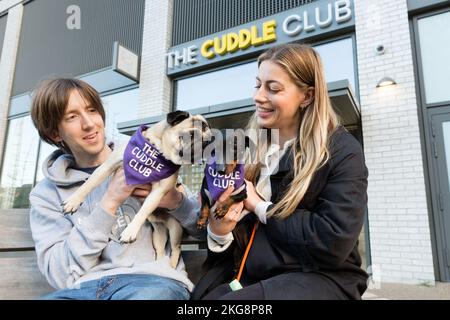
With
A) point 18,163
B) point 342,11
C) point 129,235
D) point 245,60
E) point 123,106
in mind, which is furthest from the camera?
point 18,163

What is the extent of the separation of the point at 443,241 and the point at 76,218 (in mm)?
5221

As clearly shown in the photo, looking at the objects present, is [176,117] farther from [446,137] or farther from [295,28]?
[295,28]

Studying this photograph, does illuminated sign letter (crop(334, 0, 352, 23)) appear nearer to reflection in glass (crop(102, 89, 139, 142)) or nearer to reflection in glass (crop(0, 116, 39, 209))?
reflection in glass (crop(102, 89, 139, 142))

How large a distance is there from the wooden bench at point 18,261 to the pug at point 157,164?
361 mm

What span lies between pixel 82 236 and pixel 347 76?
5.64 metres

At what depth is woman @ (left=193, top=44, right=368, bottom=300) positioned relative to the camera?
49.6 inches

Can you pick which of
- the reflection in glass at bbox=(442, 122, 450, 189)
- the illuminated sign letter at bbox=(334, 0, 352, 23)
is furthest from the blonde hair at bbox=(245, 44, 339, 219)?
the illuminated sign letter at bbox=(334, 0, 352, 23)

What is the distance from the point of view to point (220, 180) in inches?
53.9

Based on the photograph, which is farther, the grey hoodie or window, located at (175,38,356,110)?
window, located at (175,38,356,110)

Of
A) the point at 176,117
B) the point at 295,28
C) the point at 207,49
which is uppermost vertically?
the point at 207,49

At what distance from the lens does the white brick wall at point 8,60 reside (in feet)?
37.3

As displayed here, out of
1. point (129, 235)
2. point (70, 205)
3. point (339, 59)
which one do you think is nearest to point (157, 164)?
point (129, 235)

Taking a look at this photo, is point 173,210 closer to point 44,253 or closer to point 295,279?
point 44,253
